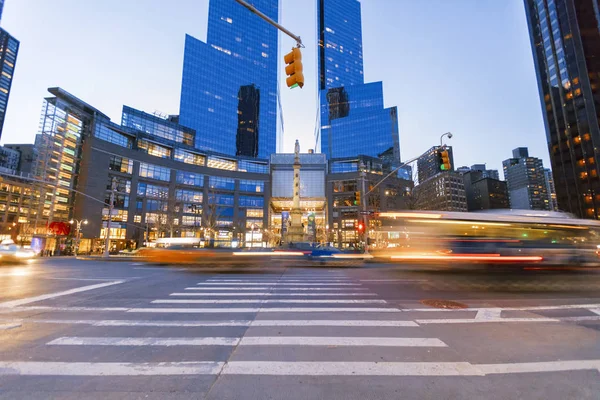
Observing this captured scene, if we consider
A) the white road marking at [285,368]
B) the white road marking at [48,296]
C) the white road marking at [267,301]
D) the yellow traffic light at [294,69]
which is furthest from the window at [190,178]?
the white road marking at [285,368]

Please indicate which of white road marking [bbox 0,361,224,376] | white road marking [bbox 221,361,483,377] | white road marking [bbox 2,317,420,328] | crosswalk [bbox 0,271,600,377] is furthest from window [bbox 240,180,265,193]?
white road marking [bbox 221,361,483,377]

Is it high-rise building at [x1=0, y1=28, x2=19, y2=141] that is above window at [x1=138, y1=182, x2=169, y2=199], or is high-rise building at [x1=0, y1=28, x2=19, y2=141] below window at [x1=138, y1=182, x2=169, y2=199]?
above

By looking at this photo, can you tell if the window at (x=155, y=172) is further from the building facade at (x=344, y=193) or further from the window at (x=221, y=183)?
the building facade at (x=344, y=193)

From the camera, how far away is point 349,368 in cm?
374

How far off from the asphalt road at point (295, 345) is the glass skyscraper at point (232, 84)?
358 ft

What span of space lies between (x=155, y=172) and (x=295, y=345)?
81.3m

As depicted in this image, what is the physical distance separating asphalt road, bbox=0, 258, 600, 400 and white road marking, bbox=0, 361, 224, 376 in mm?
22

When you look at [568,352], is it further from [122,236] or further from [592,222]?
[122,236]

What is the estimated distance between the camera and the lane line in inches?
182

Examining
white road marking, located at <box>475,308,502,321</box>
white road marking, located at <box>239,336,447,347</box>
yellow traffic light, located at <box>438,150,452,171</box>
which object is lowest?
white road marking, located at <box>475,308,502,321</box>

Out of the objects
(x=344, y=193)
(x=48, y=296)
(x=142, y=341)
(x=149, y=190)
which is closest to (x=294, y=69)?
(x=142, y=341)

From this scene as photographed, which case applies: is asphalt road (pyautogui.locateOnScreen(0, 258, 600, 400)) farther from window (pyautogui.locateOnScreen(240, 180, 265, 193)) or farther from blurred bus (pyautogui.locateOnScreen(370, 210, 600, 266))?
window (pyautogui.locateOnScreen(240, 180, 265, 193))

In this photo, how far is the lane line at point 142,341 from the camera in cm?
463

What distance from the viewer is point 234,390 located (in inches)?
122
